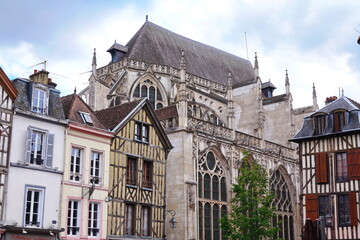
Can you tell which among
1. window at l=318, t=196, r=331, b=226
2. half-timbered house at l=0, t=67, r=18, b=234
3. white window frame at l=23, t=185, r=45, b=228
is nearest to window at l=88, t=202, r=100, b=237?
white window frame at l=23, t=185, r=45, b=228

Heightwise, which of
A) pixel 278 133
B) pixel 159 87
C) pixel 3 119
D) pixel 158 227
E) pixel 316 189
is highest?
pixel 159 87

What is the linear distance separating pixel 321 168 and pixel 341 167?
70 cm

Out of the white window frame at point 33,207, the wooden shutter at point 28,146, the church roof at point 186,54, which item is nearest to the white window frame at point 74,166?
the white window frame at point 33,207

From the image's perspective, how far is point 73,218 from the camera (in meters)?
16.5

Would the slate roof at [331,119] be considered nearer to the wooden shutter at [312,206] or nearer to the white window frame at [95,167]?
the wooden shutter at [312,206]

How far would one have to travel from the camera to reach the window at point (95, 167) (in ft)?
56.6

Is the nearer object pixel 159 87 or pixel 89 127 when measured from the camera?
pixel 89 127

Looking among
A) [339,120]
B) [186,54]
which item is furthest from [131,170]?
[186,54]

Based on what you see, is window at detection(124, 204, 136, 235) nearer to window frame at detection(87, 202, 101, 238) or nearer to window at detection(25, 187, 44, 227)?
window frame at detection(87, 202, 101, 238)

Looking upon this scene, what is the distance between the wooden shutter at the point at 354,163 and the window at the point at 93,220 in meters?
8.63

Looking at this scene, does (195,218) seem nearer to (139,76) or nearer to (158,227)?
(158,227)

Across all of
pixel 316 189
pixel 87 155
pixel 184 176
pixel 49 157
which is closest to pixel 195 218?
pixel 184 176

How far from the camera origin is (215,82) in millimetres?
34969

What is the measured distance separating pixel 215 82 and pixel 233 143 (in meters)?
10.5
